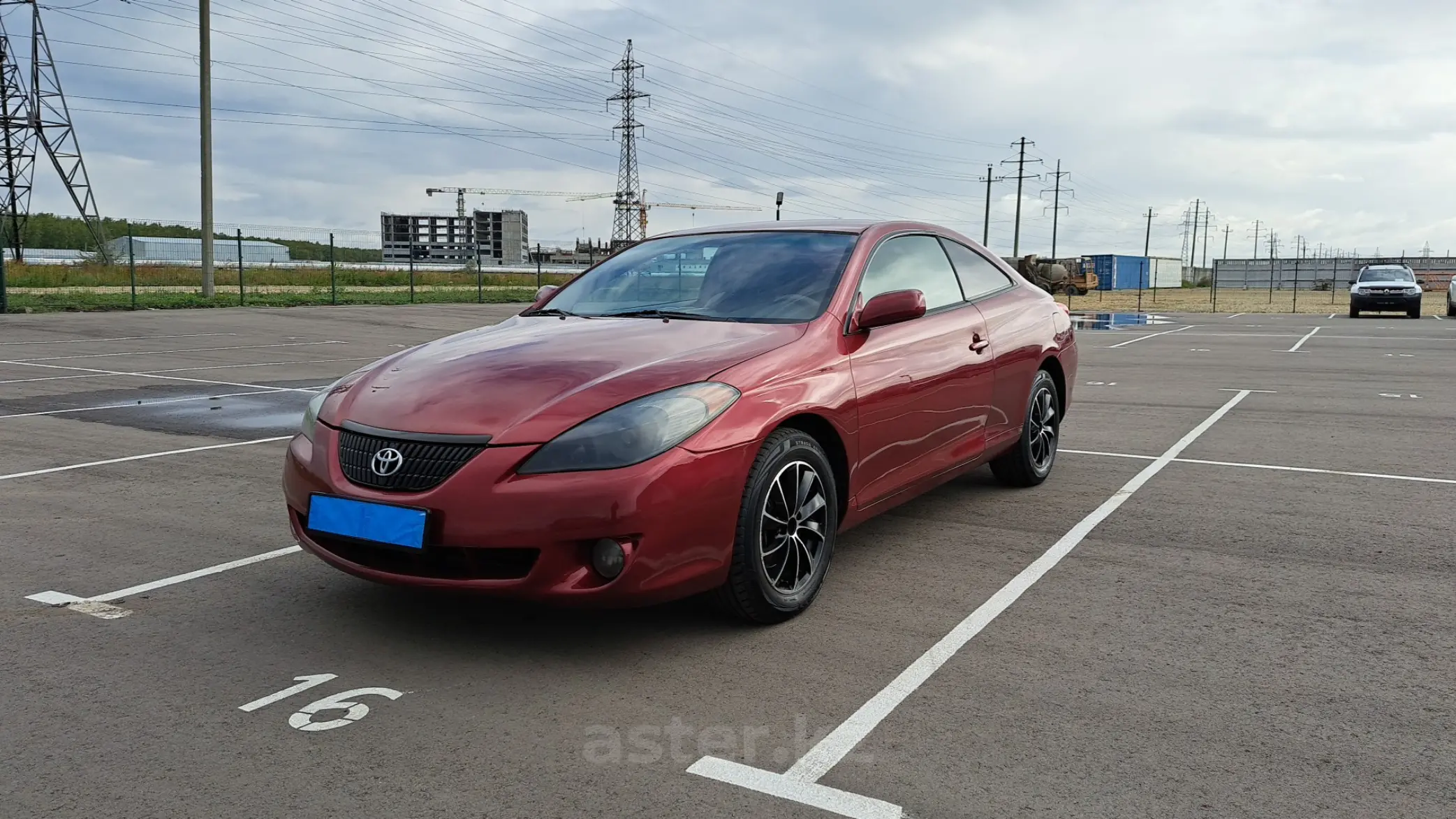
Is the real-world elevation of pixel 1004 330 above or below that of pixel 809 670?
above

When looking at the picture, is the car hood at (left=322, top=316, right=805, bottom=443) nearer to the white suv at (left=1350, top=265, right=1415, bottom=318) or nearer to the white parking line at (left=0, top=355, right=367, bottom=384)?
the white parking line at (left=0, top=355, right=367, bottom=384)

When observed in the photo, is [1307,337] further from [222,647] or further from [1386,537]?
[222,647]

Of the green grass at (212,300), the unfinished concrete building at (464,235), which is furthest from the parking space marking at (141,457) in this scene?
the unfinished concrete building at (464,235)

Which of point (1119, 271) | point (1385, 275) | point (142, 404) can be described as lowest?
point (142, 404)

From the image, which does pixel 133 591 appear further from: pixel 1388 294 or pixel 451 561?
pixel 1388 294

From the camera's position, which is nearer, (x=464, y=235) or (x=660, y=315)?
(x=660, y=315)

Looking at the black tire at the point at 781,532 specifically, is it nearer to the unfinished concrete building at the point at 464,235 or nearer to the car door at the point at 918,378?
the car door at the point at 918,378

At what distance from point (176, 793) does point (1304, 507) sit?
214 inches

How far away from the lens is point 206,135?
26.6 m

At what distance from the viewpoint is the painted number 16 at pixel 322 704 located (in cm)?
307

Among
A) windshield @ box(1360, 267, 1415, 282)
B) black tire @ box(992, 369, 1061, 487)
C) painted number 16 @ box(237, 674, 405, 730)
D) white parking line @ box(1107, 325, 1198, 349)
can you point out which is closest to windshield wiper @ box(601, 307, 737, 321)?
painted number 16 @ box(237, 674, 405, 730)

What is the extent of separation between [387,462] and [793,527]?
1408mm

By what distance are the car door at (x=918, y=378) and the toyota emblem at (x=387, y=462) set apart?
173 centimetres

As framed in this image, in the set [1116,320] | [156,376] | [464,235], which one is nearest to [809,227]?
[156,376]
